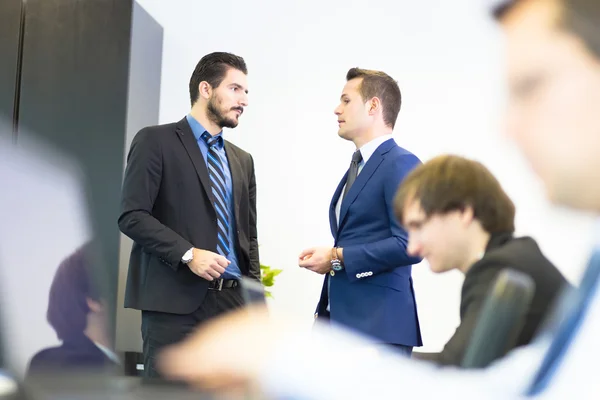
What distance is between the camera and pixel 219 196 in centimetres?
127

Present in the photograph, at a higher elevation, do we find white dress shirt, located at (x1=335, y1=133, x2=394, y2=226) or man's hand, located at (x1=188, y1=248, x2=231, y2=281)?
white dress shirt, located at (x1=335, y1=133, x2=394, y2=226)

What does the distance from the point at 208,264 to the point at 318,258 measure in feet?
1.15

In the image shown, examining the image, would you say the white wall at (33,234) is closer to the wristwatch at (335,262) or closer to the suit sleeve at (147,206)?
the wristwatch at (335,262)

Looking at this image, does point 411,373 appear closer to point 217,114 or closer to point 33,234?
point 33,234

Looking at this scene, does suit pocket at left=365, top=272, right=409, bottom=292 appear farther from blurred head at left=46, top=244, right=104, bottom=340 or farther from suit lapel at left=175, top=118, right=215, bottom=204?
suit lapel at left=175, top=118, right=215, bottom=204

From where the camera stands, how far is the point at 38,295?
1.80 feet

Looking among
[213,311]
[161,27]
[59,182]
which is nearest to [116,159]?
[161,27]

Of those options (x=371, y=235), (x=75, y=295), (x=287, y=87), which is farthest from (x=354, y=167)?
(x=287, y=87)

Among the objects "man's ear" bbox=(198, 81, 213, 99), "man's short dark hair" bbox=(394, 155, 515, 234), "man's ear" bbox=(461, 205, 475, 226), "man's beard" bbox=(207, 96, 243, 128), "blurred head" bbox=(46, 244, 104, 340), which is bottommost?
"blurred head" bbox=(46, 244, 104, 340)

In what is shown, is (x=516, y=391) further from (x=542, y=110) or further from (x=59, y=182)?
(x=59, y=182)

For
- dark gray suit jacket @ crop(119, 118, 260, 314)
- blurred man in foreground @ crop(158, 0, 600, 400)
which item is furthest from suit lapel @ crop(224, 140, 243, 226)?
blurred man in foreground @ crop(158, 0, 600, 400)

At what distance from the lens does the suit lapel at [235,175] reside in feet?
4.25

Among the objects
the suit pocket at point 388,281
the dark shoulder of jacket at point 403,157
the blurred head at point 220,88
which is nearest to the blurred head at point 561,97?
the dark shoulder of jacket at point 403,157

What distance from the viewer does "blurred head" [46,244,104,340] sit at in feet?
1.82
